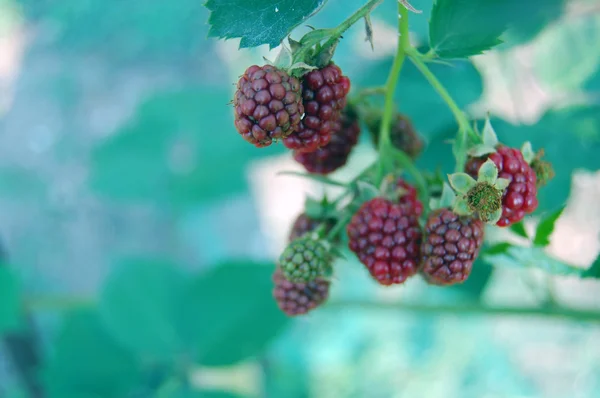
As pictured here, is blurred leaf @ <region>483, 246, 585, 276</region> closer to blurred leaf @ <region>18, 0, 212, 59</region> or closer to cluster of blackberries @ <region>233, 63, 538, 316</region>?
cluster of blackberries @ <region>233, 63, 538, 316</region>

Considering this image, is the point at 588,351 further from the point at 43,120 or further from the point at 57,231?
the point at 43,120

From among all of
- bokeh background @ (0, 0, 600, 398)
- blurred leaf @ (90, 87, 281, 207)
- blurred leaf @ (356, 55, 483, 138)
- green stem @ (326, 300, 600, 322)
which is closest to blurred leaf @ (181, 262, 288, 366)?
bokeh background @ (0, 0, 600, 398)

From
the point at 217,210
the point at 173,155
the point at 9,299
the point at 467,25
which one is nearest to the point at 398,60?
the point at 467,25

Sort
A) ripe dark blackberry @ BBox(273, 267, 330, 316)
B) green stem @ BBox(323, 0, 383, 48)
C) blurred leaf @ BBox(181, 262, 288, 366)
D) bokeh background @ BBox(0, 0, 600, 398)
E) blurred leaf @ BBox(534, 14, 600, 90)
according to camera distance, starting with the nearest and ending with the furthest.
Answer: green stem @ BBox(323, 0, 383, 48) → ripe dark blackberry @ BBox(273, 267, 330, 316) → bokeh background @ BBox(0, 0, 600, 398) → blurred leaf @ BBox(534, 14, 600, 90) → blurred leaf @ BBox(181, 262, 288, 366)

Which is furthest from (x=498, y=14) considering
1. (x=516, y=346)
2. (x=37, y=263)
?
(x=37, y=263)

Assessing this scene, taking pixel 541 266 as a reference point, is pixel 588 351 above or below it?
below

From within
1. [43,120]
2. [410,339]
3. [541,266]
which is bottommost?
[410,339]

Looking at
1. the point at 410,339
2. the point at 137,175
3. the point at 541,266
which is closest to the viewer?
the point at 541,266
